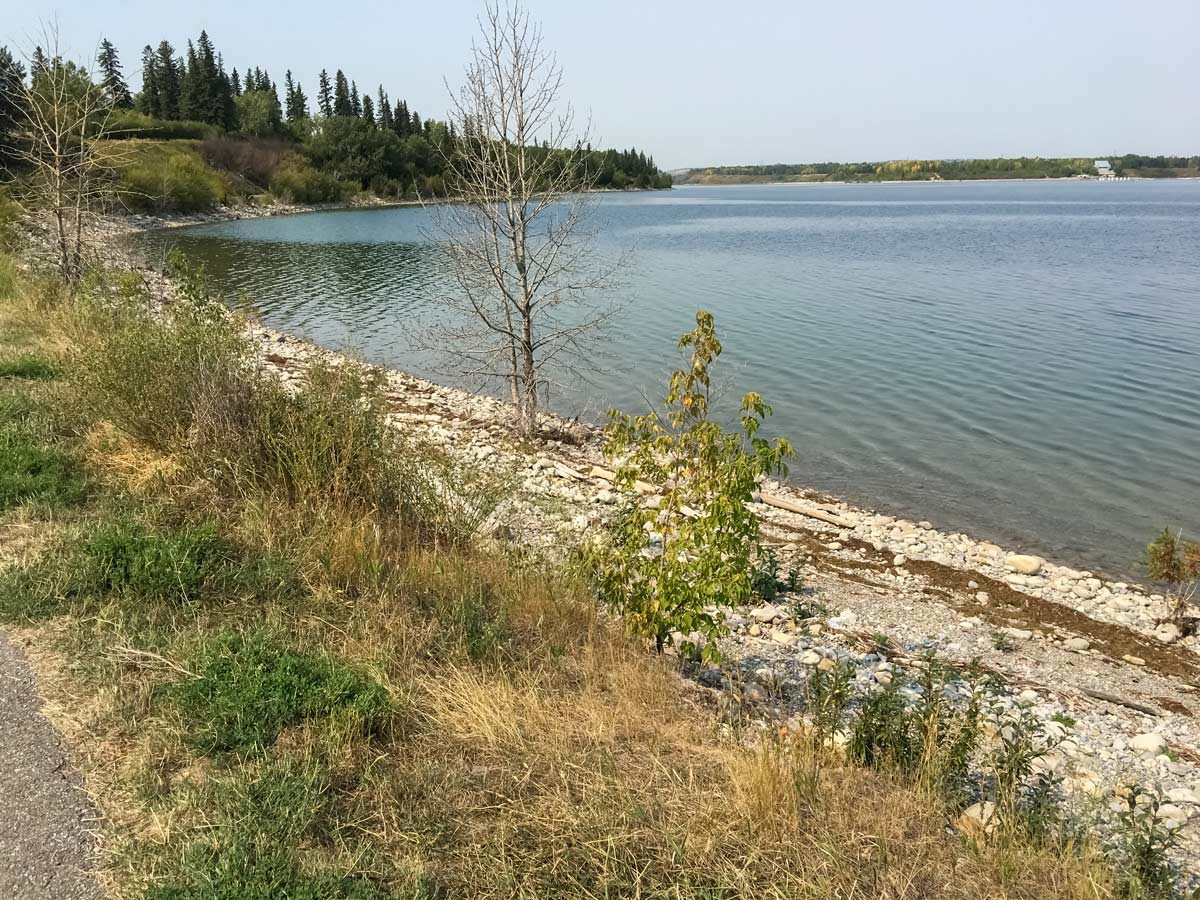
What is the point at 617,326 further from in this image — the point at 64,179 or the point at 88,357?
the point at 88,357

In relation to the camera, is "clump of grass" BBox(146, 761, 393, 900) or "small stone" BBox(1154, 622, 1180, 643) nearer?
"clump of grass" BBox(146, 761, 393, 900)

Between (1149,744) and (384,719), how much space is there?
6.10 meters

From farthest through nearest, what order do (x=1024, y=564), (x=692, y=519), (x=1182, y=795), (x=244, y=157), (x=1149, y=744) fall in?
(x=244, y=157) → (x=1024, y=564) → (x=1149, y=744) → (x=1182, y=795) → (x=692, y=519)

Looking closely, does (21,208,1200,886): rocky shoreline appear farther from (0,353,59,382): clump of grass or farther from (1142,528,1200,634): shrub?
(0,353,59,382): clump of grass

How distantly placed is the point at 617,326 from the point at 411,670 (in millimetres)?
22495

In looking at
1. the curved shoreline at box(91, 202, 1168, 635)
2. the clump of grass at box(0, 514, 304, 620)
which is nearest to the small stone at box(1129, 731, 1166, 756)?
the curved shoreline at box(91, 202, 1168, 635)

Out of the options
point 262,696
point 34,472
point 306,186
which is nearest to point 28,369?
point 34,472

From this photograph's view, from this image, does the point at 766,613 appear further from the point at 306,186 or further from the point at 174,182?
the point at 306,186

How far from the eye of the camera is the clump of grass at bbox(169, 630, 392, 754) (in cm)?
395

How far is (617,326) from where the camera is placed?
26391 millimetres

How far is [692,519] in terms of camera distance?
5.52m

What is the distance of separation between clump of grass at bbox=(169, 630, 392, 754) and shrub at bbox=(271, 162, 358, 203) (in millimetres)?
103303

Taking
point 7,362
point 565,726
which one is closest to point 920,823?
point 565,726

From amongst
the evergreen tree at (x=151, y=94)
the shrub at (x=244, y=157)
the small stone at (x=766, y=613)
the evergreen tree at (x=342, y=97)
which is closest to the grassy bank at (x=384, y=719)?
the small stone at (x=766, y=613)
